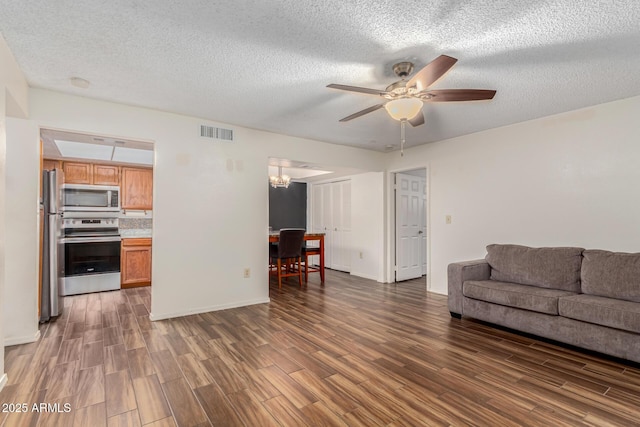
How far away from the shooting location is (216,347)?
2.80m

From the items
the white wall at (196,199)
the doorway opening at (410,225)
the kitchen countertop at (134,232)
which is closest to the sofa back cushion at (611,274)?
the doorway opening at (410,225)

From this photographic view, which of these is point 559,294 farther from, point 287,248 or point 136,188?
point 136,188

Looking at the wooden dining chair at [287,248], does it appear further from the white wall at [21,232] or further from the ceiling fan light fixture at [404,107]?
the ceiling fan light fixture at [404,107]

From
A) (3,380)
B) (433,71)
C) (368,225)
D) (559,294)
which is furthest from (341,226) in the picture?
(3,380)

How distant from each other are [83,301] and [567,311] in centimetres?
573

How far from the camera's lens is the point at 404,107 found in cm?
238

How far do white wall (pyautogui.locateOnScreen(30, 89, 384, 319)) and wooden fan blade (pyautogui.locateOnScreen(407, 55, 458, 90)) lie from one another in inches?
100

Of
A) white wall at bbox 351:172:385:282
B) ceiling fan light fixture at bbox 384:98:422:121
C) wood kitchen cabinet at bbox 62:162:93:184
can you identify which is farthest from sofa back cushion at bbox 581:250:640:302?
wood kitchen cabinet at bbox 62:162:93:184

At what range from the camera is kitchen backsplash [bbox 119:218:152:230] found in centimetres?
536

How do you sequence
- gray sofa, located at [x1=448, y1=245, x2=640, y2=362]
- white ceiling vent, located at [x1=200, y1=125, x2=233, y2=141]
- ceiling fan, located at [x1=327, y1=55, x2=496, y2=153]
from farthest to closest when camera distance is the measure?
1. white ceiling vent, located at [x1=200, y1=125, x2=233, y2=141]
2. gray sofa, located at [x1=448, y1=245, x2=640, y2=362]
3. ceiling fan, located at [x1=327, y1=55, x2=496, y2=153]

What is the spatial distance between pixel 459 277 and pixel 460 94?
2166 mm

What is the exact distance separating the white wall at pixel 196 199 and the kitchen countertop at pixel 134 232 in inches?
86.6

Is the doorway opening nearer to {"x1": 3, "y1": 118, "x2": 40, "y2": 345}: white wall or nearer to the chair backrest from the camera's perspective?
the chair backrest

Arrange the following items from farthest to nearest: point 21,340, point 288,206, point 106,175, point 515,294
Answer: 1. point 288,206
2. point 106,175
3. point 515,294
4. point 21,340
